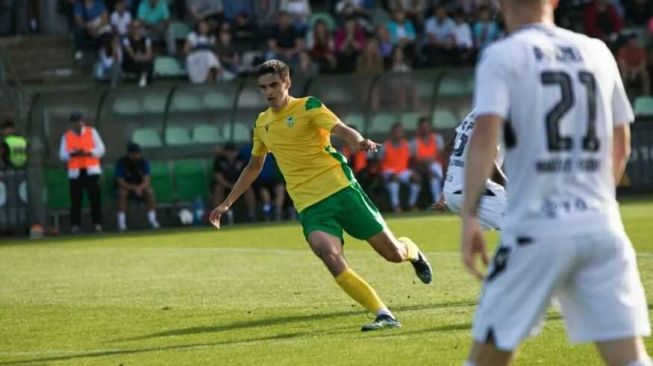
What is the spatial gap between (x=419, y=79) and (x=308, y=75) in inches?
84.9

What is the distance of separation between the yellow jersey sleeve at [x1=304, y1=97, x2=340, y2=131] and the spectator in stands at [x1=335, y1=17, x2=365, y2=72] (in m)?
20.6

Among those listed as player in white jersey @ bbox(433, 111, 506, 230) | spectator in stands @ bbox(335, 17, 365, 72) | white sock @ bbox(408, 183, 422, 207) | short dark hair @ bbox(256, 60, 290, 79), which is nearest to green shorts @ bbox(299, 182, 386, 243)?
player in white jersey @ bbox(433, 111, 506, 230)

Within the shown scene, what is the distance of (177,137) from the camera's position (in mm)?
31547

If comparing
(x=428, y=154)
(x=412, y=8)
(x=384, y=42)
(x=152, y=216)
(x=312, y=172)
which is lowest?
(x=152, y=216)

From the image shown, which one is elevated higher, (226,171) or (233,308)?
(233,308)

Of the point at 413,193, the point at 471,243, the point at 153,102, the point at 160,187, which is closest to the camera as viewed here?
the point at 471,243

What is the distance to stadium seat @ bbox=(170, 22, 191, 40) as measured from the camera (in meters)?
35.5

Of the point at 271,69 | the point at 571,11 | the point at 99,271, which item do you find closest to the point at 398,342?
the point at 271,69

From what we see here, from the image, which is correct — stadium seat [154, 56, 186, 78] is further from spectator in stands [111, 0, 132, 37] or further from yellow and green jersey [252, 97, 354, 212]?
yellow and green jersey [252, 97, 354, 212]

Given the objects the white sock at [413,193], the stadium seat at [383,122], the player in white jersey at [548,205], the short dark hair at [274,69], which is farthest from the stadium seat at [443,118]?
the player in white jersey at [548,205]

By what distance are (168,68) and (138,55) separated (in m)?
0.83

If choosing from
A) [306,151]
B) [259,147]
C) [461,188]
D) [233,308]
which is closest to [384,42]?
[233,308]

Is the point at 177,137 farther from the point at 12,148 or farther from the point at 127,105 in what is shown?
the point at 12,148

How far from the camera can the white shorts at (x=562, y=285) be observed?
21.9 feet
